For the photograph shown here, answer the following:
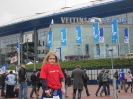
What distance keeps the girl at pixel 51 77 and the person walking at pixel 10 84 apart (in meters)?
10.8

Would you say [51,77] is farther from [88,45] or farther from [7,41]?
[7,41]

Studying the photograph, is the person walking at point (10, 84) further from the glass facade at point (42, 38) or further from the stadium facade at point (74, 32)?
the glass facade at point (42, 38)

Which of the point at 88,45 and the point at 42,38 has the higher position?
the point at 42,38

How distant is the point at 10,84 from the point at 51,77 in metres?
11.1

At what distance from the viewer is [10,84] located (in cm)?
1786

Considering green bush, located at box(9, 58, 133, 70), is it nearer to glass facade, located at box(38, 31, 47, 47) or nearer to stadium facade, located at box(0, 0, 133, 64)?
stadium facade, located at box(0, 0, 133, 64)

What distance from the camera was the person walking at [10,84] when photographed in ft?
58.2

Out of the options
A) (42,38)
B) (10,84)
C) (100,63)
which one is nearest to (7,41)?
(42,38)

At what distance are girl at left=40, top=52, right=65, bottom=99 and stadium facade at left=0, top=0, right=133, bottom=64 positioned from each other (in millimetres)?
30826

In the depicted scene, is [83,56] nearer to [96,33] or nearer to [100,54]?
[100,54]

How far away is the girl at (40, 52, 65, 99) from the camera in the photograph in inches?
280

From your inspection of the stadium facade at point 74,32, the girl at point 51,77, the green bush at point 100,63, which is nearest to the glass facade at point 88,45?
the stadium facade at point 74,32

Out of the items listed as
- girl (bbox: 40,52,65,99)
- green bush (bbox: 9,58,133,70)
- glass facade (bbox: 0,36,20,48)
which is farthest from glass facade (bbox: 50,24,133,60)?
girl (bbox: 40,52,65,99)

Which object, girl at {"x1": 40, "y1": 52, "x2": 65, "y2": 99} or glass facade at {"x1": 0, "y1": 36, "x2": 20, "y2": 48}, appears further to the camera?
glass facade at {"x1": 0, "y1": 36, "x2": 20, "y2": 48}
